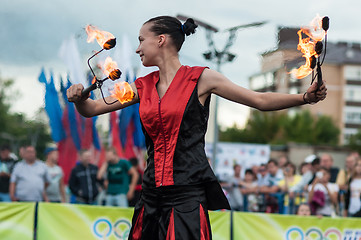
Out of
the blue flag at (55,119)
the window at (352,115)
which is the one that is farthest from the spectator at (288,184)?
the window at (352,115)

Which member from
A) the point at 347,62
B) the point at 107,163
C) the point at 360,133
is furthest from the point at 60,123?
the point at 347,62

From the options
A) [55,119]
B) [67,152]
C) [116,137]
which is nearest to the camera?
[55,119]

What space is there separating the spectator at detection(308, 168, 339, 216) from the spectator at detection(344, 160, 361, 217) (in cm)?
24

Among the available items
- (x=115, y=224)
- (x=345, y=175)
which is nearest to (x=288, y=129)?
(x=345, y=175)

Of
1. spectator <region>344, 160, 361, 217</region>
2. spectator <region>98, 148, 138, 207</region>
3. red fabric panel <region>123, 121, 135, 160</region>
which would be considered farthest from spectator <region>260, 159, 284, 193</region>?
red fabric panel <region>123, 121, 135, 160</region>

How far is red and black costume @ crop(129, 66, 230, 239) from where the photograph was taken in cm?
301

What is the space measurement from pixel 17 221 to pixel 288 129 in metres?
63.2

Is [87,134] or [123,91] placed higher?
[87,134]

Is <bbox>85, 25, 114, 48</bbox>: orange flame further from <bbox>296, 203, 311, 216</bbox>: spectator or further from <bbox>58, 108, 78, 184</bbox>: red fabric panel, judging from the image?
<bbox>58, 108, 78, 184</bbox>: red fabric panel

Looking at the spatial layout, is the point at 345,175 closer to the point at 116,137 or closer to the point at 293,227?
the point at 293,227

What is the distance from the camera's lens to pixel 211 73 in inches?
125

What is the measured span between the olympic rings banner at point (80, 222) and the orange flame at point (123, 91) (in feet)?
12.2

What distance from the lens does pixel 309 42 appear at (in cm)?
298

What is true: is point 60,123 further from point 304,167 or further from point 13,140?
point 13,140
